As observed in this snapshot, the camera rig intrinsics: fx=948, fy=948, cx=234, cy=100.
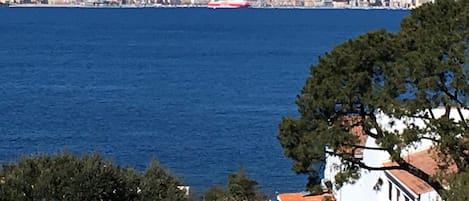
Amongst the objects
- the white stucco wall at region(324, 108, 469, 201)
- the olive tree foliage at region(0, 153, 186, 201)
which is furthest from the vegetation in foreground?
the white stucco wall at region(324, 108, 469, 201)

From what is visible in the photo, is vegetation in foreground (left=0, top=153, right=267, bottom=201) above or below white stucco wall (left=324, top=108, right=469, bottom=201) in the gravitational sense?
below

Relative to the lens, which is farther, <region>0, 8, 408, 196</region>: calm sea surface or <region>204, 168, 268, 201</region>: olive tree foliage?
<region>0, 8, 408, 196</region>: calm sea surface

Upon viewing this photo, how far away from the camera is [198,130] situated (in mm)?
36125

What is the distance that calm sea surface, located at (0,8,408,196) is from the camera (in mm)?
30656

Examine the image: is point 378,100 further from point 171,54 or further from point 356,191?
point 171,54

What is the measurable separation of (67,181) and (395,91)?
372 cm

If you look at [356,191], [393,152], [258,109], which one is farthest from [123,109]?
[393,152]

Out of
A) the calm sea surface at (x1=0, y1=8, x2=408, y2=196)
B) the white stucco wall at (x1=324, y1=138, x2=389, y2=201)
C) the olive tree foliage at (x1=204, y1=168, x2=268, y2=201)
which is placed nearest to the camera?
the white stucco wall at (x1=324, y1=138, x2=389, y2=201)

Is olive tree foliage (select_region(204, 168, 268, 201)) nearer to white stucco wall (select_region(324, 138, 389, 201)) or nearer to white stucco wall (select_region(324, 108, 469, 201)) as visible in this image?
white stucco wall (select_region(324, 108, 469, 201))

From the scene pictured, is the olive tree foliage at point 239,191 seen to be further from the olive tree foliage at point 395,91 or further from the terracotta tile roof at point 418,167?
the olive tree foliage at point 395,91

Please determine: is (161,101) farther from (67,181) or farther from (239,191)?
(67,181)

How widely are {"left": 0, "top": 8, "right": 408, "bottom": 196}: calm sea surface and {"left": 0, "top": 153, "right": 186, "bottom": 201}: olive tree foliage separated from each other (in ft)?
45.4

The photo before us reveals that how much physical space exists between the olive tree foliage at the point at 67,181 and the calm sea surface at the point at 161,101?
1385 centimetres

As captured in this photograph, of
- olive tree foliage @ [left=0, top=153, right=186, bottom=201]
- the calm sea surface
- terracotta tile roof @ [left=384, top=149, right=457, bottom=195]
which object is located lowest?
olive tree foliage @ [left=0, top=153, right=186, bottom=201]
